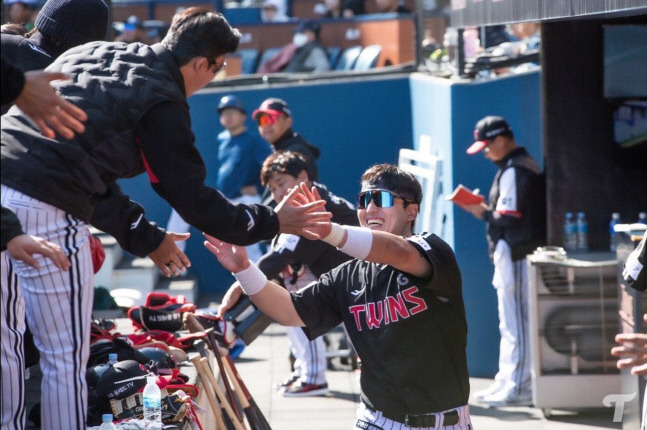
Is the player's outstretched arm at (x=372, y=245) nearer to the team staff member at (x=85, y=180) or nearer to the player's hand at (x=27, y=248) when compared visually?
the team staff member at (x=85, y=180)

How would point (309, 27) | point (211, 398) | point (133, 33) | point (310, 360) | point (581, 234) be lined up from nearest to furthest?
1. point (211, 398)
2. point (581, 234)
3. point (310, 360)
4. point (133, 33)
5. point (309, 27)

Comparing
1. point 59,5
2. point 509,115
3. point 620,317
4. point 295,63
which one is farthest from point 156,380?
point 295,63

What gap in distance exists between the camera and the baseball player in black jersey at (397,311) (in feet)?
13.4

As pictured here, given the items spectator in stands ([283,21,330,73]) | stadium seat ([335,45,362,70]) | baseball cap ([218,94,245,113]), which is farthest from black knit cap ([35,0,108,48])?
spectator in stands ([283,21,330,73])

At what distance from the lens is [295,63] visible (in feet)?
44.8

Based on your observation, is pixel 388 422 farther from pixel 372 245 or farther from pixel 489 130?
pixel 489 130

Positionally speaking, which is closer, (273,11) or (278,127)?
(278,127)

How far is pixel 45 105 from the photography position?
3248 millimetres

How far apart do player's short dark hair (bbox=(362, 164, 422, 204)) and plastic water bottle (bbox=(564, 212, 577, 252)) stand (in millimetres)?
3685

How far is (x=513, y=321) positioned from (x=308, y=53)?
21.3ft

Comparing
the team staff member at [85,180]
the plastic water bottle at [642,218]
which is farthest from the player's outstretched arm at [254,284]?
the plastic water bottle at [642,218]

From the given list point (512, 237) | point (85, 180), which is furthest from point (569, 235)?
point (85, 180)

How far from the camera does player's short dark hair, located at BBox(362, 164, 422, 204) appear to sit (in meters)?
4.27

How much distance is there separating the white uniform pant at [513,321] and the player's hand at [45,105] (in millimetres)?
5147
